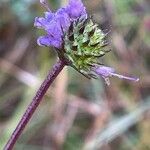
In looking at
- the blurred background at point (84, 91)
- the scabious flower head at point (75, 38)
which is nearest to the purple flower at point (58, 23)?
the scabious flower head at point (75, 38)

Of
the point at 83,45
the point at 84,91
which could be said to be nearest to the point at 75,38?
the point at 83,45

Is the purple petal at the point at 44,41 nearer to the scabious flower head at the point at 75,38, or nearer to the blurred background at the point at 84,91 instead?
the scabious flower head at the point at 75,38

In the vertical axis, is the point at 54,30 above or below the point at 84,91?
above

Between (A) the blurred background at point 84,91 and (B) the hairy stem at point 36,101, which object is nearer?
(B) the hairy stem at point 36,101

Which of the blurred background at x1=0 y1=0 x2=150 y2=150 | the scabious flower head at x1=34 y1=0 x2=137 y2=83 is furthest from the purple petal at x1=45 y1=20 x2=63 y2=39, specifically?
the blurred background at x1=0 y1=0 x2=150 y2=150

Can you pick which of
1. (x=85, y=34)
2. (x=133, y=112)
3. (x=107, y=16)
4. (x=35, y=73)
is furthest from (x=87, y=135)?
(x=85, y=34)

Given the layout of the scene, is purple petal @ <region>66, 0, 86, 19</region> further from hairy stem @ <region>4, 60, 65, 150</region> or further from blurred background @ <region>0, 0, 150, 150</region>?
blurred background @ <region>0, 0, 150, 150</region>

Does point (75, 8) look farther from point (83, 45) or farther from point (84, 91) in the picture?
point (84, 91)

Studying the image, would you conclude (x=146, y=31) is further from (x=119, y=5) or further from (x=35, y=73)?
(x=35, y=73)
